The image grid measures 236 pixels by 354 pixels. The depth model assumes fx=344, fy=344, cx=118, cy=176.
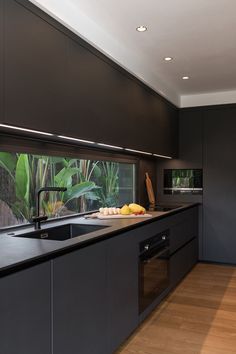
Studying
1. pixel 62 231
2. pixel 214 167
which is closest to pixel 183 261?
pixel 214 167

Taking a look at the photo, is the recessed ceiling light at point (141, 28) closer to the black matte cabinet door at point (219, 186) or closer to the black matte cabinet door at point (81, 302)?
the black matte cabinet door at point (81, 302)

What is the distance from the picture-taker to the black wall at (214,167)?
15.0 ft

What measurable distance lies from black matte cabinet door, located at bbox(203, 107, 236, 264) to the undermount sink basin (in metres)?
2.55

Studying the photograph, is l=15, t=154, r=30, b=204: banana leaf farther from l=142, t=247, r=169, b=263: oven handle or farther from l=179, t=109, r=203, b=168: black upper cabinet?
l=179, t=109, r=203, b=168: black upper cabinet

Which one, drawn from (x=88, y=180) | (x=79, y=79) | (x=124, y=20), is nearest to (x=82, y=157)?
(x=88, y=180)

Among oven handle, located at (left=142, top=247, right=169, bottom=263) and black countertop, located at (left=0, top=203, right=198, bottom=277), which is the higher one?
black countertop, located at (left=0, top=203, right=198, bottom=277)

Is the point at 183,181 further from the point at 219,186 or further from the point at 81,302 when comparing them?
the point at 81,302

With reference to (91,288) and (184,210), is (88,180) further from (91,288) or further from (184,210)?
(91,288)

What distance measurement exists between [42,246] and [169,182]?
3.40 meters

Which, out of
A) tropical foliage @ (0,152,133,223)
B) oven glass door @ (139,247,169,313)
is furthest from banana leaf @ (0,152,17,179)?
oven glass door @ (139,247,169,313)

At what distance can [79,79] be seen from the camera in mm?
2322

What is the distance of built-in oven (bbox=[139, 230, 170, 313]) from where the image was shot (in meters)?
2.69

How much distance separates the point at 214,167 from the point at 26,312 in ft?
12.2

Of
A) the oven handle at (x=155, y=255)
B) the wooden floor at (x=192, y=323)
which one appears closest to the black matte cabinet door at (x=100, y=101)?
the oven handle at (x=155, y=255)
